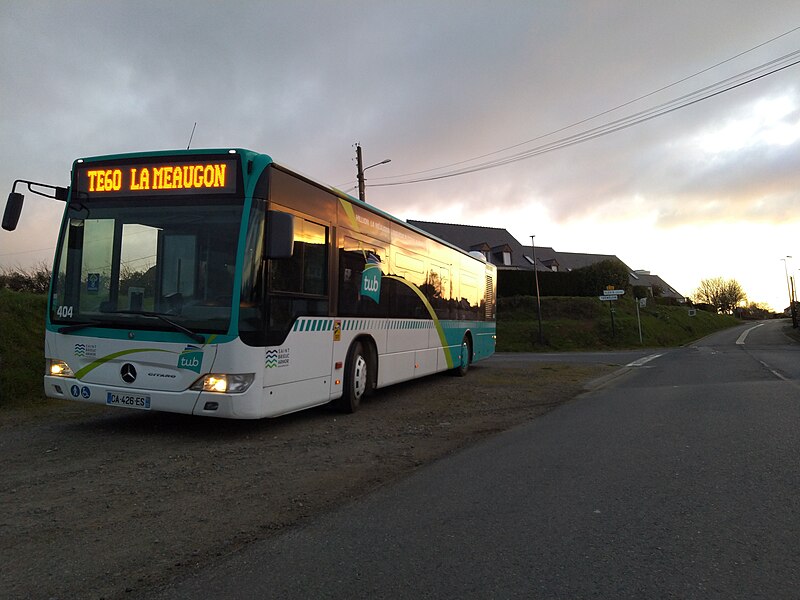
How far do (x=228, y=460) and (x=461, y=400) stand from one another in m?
5.61

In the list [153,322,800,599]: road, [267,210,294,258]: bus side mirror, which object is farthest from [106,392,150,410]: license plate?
[153,322,800,599]: road

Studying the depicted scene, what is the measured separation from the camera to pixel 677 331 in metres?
50.2

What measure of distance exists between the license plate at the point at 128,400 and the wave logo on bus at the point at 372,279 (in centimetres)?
346

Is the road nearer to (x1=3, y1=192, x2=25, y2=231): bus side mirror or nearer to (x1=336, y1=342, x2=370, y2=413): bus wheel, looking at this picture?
(x1=336, y1=342, x2=370, y2=413): bus wheel

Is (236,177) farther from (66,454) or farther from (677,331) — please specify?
(677,331)

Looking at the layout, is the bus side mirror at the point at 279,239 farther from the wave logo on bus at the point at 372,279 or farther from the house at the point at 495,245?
the house at the point at 495,245

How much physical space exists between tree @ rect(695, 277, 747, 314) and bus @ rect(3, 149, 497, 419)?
12245 centimetres

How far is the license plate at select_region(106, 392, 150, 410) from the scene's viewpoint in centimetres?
645

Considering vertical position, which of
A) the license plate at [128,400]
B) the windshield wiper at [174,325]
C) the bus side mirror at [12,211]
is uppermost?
the bus side mirror at [12,211]

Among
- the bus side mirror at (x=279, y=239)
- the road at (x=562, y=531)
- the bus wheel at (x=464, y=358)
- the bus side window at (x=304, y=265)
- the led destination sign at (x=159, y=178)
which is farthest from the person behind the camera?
the bus wheel at (x=464, y=358)

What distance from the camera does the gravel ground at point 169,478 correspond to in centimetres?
346

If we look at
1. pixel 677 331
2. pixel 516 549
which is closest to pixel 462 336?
pixel 516 549

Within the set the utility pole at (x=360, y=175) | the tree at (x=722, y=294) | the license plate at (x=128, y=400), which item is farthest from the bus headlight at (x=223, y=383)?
the tree at (x=722, y=294)

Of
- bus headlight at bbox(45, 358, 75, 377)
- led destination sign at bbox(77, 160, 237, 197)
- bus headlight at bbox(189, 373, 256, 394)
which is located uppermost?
led destination sign at bbox(77, 160, 237, 197)
